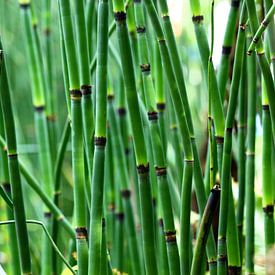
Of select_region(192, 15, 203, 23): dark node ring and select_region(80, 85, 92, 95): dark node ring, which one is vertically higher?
select_region(192, 15, 203, 23): dark node ring

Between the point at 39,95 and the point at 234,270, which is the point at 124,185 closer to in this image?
the point at 39,95

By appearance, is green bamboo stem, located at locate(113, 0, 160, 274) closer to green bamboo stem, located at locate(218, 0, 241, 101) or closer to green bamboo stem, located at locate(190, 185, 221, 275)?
green bamboo stem, located at locate(190, 185, 221, 275)

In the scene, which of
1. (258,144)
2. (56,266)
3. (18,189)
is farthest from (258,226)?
(18,189)

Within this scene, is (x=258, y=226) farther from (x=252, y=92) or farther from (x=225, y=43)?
(x=225, y=43)

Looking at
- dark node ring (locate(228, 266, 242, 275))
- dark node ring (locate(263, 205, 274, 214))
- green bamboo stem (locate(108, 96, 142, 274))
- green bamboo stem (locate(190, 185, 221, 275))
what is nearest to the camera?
green bamboo stem (locate(190, 185, 221, 275))

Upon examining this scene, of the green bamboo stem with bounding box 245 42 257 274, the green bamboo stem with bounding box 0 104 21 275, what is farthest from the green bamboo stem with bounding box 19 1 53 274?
the green bamboo stem with bounding box 245 42 257 274

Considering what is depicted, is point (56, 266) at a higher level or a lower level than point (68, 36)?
lower

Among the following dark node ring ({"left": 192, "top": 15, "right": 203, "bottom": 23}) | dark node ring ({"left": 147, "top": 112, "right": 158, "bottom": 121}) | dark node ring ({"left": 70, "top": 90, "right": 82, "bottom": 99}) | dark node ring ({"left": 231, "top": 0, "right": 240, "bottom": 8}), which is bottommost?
dark node ring ({"left": 147, "top": 112, "right": 158, "bottom": 121})
